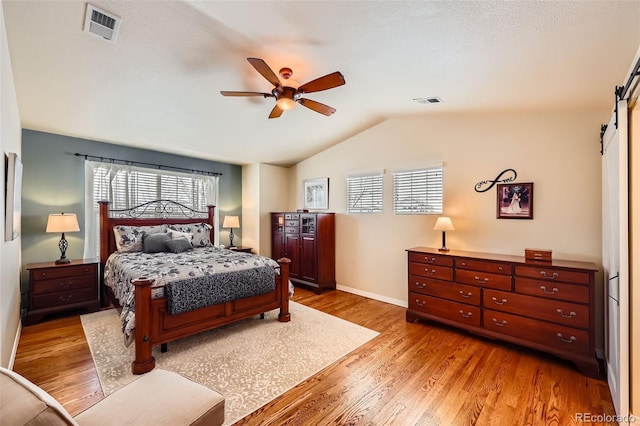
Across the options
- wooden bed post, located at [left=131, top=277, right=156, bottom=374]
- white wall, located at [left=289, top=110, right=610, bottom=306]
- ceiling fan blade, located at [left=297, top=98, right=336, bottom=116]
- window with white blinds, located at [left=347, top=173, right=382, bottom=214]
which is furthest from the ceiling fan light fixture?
window with white blinds, located at [left=347, top=173, right=382, bottom=214]

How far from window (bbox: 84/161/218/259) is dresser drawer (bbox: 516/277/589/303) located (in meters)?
5.02

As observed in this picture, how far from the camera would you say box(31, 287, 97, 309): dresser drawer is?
351 cm

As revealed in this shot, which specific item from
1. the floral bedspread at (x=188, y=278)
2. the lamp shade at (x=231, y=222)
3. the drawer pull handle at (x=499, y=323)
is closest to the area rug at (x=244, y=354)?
the floral bedspread at (x=188, y=278)

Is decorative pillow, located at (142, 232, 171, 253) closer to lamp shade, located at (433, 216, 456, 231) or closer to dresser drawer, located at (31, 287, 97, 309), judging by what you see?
dresser drawer, located at (31, 287, 97, 309)

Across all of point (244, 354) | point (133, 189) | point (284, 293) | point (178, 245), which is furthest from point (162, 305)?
point (133, 189)

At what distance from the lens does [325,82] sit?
242 cm

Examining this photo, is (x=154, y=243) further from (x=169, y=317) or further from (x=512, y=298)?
(x=512, y=298)

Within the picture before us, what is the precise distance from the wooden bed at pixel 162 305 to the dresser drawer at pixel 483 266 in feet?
6.88

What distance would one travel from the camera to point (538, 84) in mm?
2514

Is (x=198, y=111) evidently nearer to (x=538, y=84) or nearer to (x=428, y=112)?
(x=428, y=112)

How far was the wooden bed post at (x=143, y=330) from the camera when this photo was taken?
2498 millimetres

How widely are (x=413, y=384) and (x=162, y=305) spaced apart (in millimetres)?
2381

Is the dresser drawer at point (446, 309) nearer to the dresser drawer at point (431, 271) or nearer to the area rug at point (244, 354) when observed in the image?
the dresser drawer at point (431, 271)

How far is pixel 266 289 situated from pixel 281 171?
130 inches
